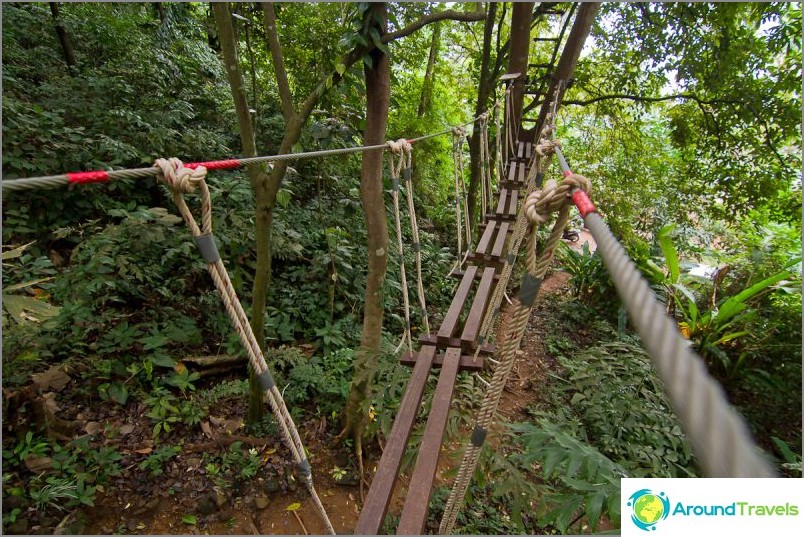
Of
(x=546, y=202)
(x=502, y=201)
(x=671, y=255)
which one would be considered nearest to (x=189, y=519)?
(x=546, y=202)

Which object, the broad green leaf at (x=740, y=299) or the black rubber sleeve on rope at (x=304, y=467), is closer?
the black rubber sleeve on rope at (x=304, y=467)

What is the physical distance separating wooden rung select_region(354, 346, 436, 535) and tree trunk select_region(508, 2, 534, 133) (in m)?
3.04

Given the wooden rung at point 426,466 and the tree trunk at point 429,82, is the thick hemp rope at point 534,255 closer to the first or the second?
the wooden rung at point 426,466

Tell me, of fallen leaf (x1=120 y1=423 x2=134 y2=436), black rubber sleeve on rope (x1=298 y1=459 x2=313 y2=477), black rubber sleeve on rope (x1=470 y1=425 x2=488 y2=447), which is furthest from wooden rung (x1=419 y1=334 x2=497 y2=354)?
fallen leaf (x1=120 y1=423 x2=134 y2=436)

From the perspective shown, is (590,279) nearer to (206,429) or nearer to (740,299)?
(740,299)

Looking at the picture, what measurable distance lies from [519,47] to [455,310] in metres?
2.78

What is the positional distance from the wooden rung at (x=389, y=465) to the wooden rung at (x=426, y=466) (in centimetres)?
4

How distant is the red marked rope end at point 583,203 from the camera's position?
0.55 meters

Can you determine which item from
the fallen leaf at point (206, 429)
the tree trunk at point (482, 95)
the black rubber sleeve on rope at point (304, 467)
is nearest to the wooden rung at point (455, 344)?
the black rubber sleeve on rope at point (304, 467)

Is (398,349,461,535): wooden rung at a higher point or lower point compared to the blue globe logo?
lower

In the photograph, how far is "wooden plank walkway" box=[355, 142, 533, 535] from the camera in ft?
2.66

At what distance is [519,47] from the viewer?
3.31m

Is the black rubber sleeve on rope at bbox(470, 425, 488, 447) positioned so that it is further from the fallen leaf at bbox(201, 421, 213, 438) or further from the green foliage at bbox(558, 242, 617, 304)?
the green foliage at bbox(558, 242, 617, 304)

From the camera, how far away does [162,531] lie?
5.43ft
